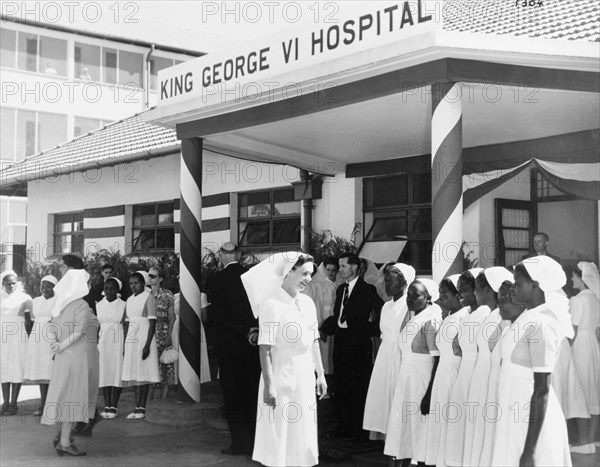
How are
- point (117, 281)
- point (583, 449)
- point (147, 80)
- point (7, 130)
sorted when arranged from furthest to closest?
point (147, 80)
point (7, 130)
point (117, 281)
point (583, 449)

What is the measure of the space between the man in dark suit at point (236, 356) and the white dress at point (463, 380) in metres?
2.16

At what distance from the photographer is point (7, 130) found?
27953 millimetres

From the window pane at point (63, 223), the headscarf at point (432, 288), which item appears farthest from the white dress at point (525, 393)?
the window pane at point (63, 223)

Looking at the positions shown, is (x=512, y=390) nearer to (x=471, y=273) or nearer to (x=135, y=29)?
(x=471, y=273)

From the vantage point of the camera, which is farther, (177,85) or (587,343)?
(177,85)

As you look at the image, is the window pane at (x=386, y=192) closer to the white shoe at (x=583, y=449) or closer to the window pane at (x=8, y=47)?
the white shoe at (x=583, y=449)

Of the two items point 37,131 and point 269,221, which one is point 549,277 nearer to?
point 269,221

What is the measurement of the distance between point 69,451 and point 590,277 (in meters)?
5.18

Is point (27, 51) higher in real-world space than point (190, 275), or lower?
higher

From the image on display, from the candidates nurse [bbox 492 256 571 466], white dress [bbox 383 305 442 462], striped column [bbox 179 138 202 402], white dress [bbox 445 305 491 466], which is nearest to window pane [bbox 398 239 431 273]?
striped column [bbox 179 138 202 402]

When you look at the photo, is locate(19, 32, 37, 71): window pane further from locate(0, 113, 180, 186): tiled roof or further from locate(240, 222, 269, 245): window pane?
locate(240, 222, 269, 245): window pane

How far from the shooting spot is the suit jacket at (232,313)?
7.02 metres

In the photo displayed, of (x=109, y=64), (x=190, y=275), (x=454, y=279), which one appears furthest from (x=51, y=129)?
(x=454, y=279)

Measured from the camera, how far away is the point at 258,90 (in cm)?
750
